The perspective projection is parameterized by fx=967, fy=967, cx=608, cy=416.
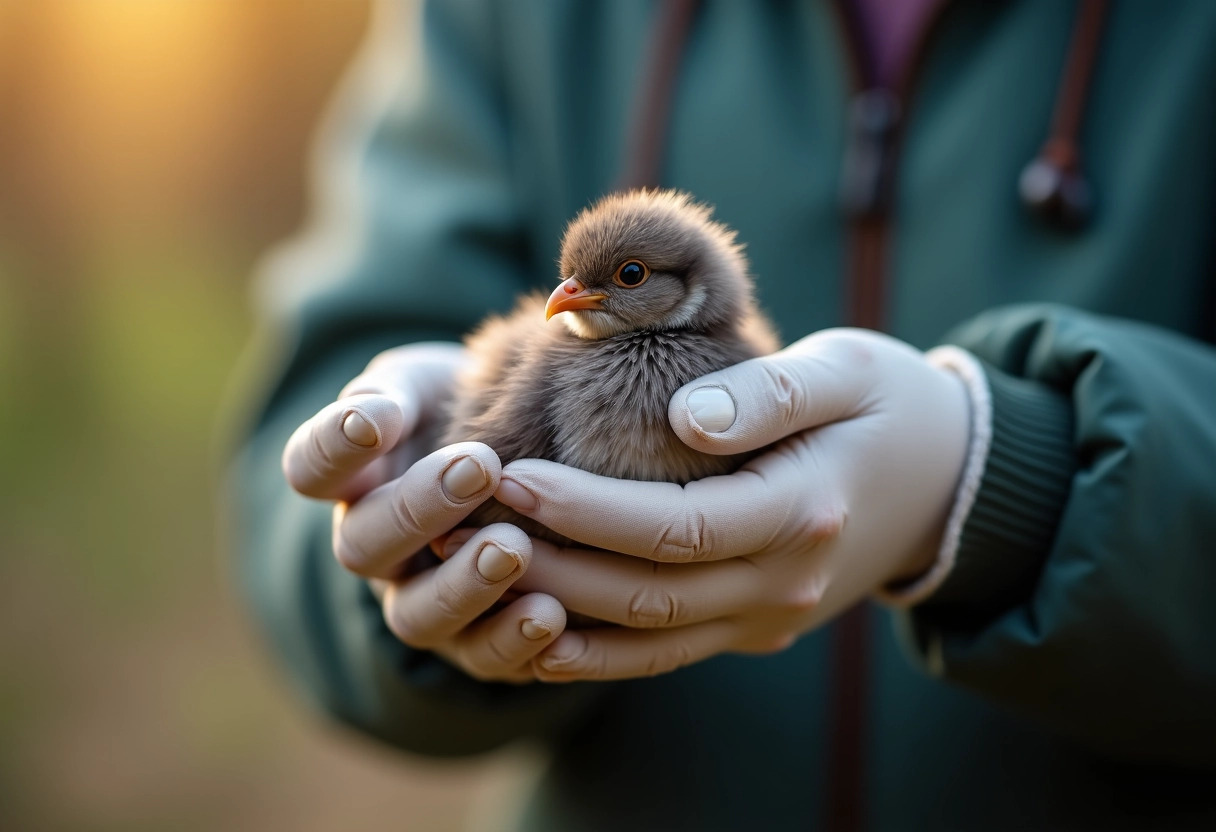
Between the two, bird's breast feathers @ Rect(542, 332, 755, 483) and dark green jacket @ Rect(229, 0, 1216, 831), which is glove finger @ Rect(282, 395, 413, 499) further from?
dark green jacket @ Rect(229, 0, 1216, 831)

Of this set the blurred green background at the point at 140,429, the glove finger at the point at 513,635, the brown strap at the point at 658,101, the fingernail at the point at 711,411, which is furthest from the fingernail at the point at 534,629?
the blurred green background at the point at 140,429

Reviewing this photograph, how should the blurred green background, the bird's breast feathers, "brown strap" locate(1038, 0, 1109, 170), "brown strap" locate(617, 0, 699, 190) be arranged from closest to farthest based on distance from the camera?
the bird's breast feathers, "brown strap" locate(1038, 0, 1109, 170), "brown strap" locate(617, 0, 699, 190), the blurred green background

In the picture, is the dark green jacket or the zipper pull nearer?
the dark green jacket

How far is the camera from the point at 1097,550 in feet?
4.45

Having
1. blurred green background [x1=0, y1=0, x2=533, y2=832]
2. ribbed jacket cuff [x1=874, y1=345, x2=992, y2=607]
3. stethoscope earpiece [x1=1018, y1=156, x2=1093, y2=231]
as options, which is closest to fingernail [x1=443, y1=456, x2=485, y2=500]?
ribbed jacket cuff [x1=874, y1=345, x2=992, y2=607]

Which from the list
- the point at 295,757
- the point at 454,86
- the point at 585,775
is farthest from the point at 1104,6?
the point at 295,757

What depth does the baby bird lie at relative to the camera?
4.25 ft

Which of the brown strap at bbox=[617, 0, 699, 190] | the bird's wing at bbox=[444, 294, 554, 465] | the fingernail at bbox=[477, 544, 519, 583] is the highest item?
the brown strap at bbox=[617, 0, 699, 190]

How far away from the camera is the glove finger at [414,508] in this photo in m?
1.19

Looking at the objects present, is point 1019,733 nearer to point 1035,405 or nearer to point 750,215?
point 1035,405

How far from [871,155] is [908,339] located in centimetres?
36

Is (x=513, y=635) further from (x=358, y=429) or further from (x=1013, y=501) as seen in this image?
(x=1013, y=501)

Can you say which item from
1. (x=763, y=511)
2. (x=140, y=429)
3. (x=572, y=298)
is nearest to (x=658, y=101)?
(x=572, y=298)

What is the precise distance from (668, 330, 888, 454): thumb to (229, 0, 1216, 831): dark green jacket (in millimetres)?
265
